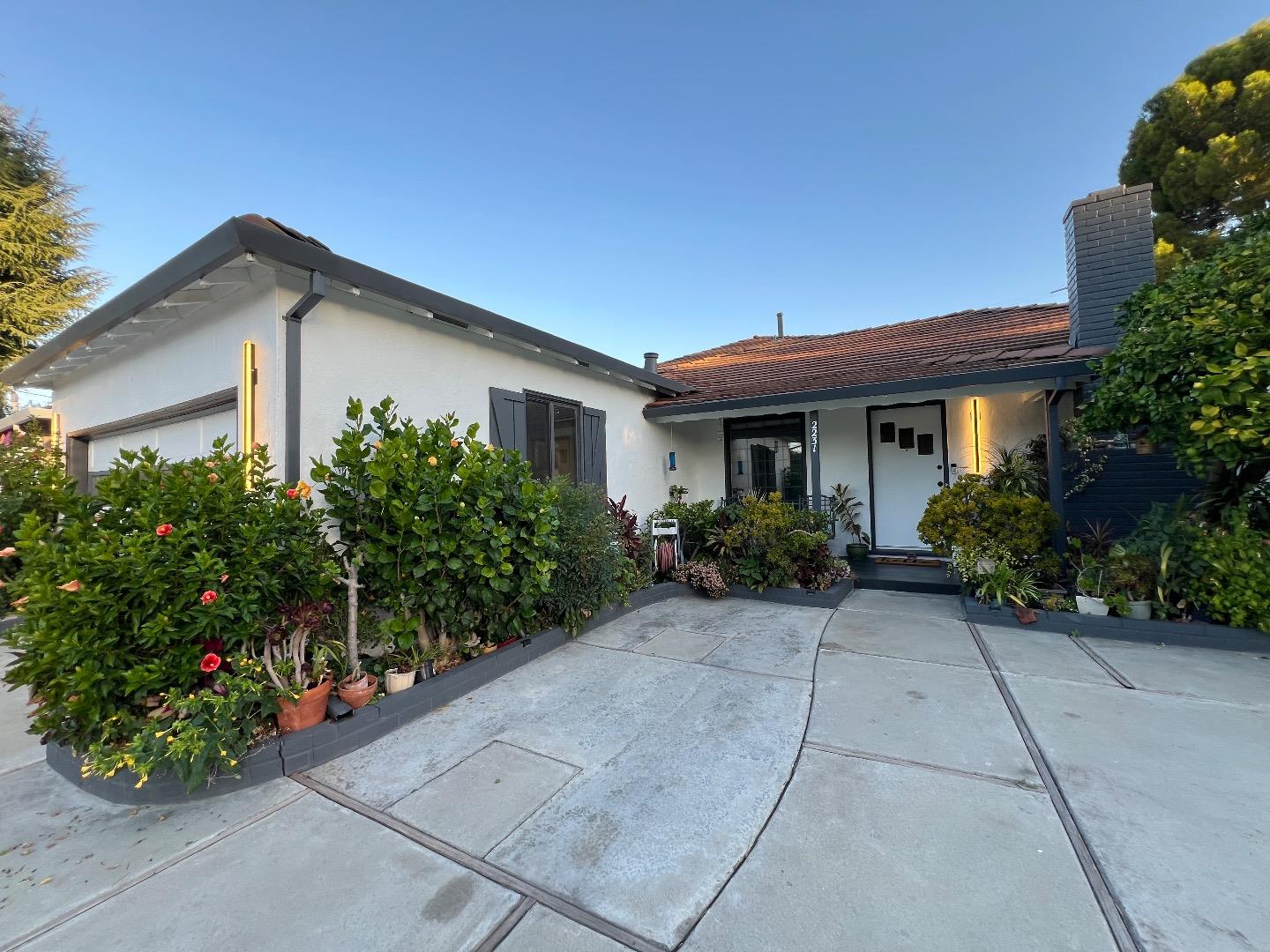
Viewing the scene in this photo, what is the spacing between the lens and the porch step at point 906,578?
5902 millimetres

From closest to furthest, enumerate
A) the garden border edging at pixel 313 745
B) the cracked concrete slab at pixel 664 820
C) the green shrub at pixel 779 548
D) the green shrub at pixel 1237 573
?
the cracked concrete slab at pixel 664 820 → the garden border edging at pixel 313 745 → the green shrub at pixel 1237 573 → the green shrub at pixel 779 548

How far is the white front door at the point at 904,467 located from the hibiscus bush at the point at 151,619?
7511 millimetres

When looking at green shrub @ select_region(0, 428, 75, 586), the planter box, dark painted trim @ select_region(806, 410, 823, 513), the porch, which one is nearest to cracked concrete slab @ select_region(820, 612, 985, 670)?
the planter box

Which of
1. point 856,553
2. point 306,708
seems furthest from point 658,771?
point 856,553

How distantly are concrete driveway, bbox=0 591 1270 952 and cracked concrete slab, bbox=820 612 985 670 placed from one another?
1.84 feet

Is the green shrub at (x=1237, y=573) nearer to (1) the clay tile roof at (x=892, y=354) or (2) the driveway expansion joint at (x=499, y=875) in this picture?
(1) the clay tile roof at (x=892, y=354)

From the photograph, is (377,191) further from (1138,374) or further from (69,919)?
(1138,374)

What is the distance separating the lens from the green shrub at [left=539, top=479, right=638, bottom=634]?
437 centimetres

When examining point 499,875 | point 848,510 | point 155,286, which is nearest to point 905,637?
point 848,510

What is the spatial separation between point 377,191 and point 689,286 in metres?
6.71

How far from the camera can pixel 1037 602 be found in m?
4.81

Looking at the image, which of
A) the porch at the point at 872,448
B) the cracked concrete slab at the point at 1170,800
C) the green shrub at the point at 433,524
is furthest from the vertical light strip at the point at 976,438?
the green shrub at the point at 433,524

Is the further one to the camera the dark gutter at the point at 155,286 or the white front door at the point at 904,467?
the white front door at the point at 904,467

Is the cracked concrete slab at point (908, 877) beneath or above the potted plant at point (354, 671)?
beneath
